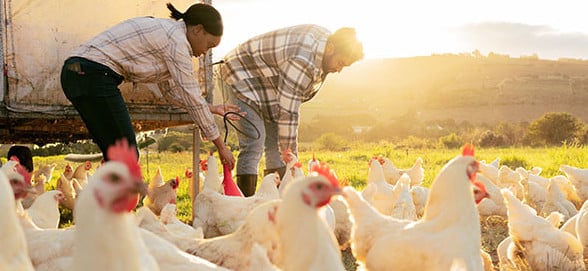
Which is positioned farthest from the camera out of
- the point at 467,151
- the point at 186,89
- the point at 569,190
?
the point at 569,190

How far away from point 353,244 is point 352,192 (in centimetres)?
33

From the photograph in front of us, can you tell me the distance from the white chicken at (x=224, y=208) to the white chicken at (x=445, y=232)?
58.3 inches

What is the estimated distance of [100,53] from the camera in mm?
4141

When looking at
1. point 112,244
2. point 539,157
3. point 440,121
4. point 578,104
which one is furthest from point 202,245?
point 578,104

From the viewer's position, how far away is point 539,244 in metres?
4.61

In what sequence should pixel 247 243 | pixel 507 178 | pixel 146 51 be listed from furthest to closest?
1. pixel 507 178
2. pixel 146 51
3. pixel 247 243

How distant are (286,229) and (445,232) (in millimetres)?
1104

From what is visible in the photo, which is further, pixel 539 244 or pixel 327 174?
pixel 539 244

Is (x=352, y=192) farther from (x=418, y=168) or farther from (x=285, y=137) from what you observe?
(x=418, y=168)

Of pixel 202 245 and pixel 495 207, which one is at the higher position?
pixel 202 245

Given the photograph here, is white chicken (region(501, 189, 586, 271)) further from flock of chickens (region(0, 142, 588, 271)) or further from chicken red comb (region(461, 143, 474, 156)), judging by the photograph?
chicken red comb (region(461, 143, 474, 156))

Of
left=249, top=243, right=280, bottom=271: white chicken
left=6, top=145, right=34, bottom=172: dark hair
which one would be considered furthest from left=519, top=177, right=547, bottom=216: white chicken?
left=6, top=145, right=34, bottom=172: dark hair

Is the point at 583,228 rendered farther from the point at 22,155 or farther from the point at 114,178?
the point at 22,155

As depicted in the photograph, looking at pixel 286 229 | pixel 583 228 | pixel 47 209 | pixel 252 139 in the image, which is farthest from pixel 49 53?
pixel 583 228
